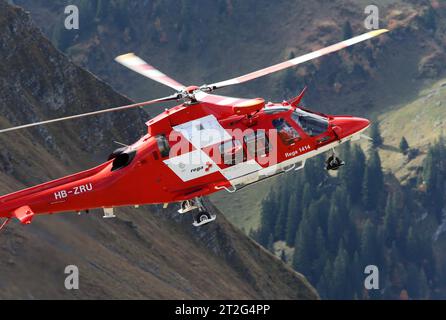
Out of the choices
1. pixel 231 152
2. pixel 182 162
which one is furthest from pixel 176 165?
pixel 231 152

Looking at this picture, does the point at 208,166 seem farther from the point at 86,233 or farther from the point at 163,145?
the point at 86,233

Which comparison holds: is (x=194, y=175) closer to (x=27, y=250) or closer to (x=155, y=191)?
(x=155, y=191)

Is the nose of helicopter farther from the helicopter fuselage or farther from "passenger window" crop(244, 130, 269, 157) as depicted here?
"passenger window" crop(244, 130, 269, 157)

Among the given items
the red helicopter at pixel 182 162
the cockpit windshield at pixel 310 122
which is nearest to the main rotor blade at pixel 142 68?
the red helicopter at pixel 182 162

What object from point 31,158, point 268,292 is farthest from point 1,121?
point 268,292

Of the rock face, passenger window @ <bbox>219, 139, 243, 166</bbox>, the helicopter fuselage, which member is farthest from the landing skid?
the rock face

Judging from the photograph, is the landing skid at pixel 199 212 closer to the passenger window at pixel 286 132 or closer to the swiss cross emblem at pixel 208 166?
the swiss cross emblem at pixel 208 166
